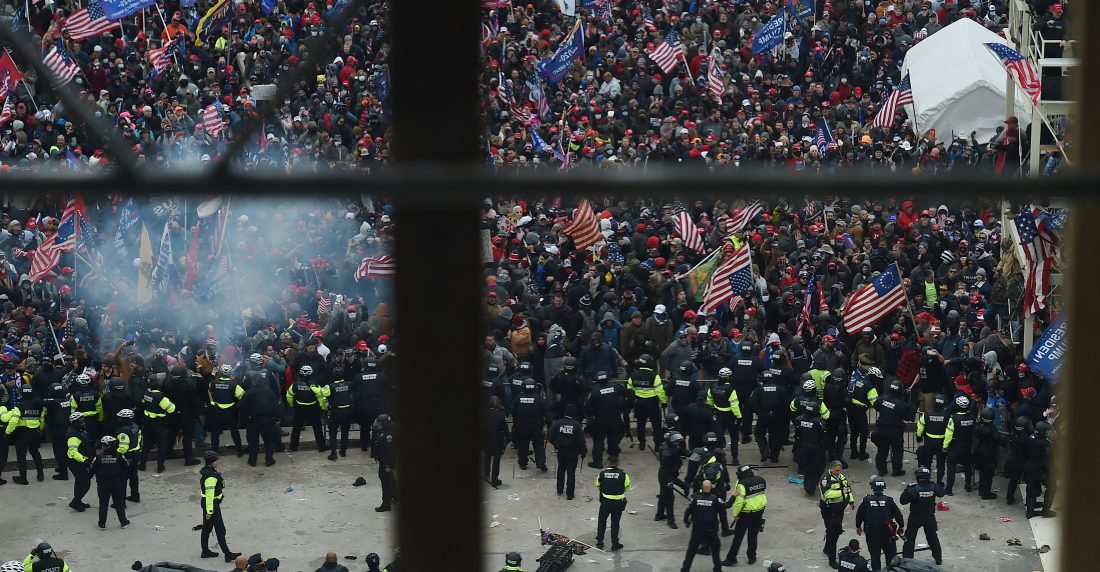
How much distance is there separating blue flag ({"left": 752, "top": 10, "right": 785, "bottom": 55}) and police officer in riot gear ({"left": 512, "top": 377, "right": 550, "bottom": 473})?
13138 mm

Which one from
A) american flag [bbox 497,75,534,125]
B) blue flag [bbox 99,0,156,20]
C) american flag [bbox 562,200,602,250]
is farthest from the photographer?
american flag [bbox 497,75,534,125]

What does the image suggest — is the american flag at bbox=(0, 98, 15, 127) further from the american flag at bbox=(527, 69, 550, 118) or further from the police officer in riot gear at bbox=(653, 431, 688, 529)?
the police officer in riot gear at bbox=(653, 431, 688, 529)

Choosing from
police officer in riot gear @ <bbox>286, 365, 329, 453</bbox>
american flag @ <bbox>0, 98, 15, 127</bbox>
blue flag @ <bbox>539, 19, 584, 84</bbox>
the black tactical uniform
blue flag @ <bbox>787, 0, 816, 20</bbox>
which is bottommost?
the black tactical uniform

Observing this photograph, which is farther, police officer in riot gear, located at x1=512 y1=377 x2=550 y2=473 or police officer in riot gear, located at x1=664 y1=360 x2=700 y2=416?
police officer in riot gear, located at x1=664 y1=360 x2=700 y2=416

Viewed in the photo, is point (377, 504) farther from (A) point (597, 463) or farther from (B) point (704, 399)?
(B) point (704, 399)

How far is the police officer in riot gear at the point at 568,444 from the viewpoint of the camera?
18.8 meters

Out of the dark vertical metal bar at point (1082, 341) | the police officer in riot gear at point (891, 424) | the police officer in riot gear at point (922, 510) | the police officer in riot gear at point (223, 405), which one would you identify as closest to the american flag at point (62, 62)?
the police officer in riot gear at point (223, 405)

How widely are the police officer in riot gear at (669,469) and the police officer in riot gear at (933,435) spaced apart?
3.08 meters

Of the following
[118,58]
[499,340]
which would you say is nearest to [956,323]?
[499,340]

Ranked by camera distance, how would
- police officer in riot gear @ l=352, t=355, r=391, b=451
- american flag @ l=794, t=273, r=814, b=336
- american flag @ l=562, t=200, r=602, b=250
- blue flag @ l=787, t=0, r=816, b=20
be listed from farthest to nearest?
blue flag @ l=787, t=0, r=816, b=20 < american flag @ l=562, t=200, r=602, b=250 < american flag @ l=794, t=273, r=814, b=336 < police officer in riot gear @ l=352, t=355, r=391, b=451

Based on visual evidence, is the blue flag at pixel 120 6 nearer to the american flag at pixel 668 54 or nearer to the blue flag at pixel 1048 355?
the american flag at pixel 668 54

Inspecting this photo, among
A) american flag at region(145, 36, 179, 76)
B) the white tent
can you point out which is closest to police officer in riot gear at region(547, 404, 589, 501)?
the white tent

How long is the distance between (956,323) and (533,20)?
14.5 m

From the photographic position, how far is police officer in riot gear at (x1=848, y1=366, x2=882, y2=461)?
19828 mm
